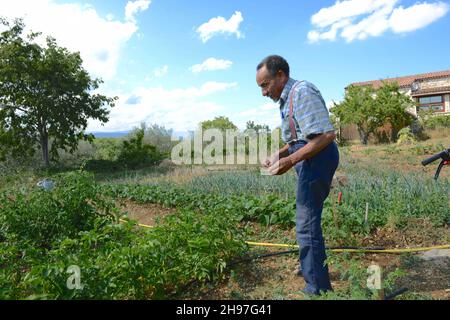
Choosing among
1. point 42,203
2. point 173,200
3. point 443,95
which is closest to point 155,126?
point 173,200

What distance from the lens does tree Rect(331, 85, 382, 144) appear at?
57.5ft

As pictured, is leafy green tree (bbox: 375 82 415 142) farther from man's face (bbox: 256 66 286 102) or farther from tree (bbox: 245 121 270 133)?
man's face (bbox: 256 66 286 102)

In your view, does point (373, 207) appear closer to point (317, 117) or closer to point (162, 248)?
point (317, 117)

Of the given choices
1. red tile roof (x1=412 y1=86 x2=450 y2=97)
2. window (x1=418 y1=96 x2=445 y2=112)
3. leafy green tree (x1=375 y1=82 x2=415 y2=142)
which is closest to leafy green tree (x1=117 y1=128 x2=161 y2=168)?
leafy green tree (x1=375 y1=82 x2=415 y2=142)

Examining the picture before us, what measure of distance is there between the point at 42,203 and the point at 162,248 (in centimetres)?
184

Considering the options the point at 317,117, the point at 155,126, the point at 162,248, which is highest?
the point at 155,126

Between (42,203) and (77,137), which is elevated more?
(77,137)

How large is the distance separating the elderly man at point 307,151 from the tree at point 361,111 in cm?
1655

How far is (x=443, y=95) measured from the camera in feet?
80.8

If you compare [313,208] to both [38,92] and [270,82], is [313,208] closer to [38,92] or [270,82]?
[270,82]

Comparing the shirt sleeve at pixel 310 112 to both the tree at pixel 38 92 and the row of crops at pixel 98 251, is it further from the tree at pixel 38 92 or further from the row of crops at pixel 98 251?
the tree at pixel 38 92

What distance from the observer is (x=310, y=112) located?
2.06 meters

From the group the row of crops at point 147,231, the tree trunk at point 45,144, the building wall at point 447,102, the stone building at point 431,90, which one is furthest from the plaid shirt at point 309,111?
the building wall at point 447,102

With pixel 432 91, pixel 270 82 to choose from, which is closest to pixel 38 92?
pixel 270 82
